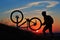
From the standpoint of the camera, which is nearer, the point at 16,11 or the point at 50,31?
the point at 50,31

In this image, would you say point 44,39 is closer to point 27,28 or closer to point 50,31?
point 50,31

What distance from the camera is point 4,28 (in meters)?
18.7

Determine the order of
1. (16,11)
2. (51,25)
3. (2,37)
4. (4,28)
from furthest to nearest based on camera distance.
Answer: (16,11) → (51,25) → (4,28) → (2,37)

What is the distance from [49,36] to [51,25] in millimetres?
854

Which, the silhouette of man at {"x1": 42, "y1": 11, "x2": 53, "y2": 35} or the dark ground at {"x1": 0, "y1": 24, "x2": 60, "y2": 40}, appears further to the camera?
the silhouette of man at {"x1": 42, "y1": 11, "x2": 53, "y2": 35}

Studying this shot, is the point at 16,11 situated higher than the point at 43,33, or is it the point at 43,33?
the point at 16,11

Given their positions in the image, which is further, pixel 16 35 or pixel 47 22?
pixel 47 22

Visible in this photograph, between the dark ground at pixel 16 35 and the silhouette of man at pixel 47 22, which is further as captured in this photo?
the silhouette of man at pixel 47 22

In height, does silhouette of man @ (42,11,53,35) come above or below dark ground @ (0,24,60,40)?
above

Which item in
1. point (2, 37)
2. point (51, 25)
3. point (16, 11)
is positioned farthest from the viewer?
point (16, 11)

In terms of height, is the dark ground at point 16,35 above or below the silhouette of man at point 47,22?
below

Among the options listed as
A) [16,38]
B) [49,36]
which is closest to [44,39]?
[49,36]

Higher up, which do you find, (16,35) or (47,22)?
(47,22)

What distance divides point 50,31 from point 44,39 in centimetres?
86
